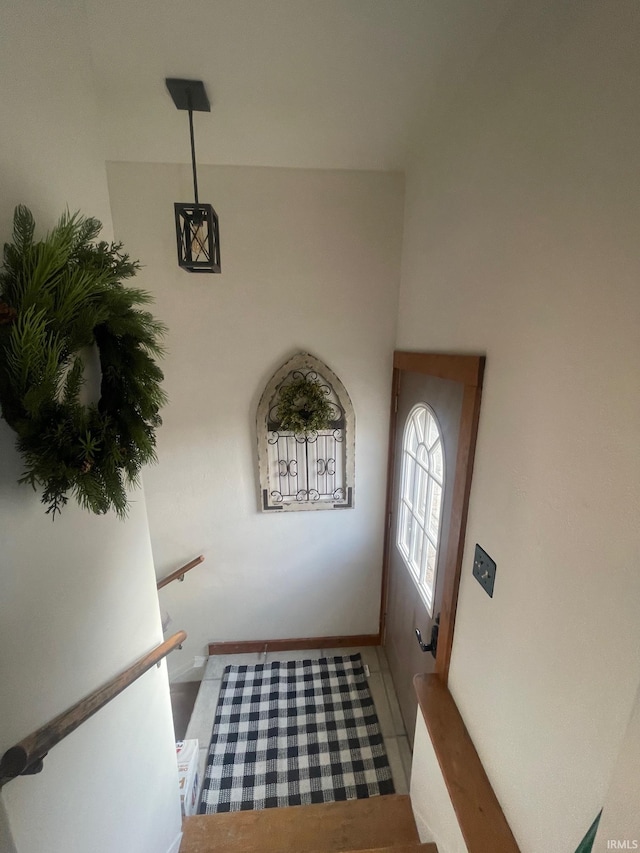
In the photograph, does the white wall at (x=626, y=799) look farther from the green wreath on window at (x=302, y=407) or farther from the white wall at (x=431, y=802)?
the green wreath on window at (x=302, y=407)

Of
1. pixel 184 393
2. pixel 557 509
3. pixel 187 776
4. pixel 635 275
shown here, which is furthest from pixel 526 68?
pixel 187 776

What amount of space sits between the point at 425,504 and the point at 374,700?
1406 mm

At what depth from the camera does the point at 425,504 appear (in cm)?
174

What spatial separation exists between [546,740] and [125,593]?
114 cm

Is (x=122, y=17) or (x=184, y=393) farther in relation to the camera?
(x=184, y=393)

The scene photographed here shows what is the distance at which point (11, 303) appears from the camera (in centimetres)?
64

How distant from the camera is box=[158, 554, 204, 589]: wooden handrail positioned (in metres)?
2.22

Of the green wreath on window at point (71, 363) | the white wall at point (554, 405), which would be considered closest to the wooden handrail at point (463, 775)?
the white wall at point (554, 405)

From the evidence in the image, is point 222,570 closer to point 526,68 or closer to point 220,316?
point 220,316

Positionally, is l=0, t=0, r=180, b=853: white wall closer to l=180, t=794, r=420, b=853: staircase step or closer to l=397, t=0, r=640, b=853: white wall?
l=180, t=794, r=420, b=853: staircase step

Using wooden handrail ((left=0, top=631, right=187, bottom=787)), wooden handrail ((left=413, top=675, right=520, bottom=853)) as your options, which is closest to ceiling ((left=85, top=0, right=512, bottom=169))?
wooden handrail ((left=0, top=631, right=187, bottom=787))

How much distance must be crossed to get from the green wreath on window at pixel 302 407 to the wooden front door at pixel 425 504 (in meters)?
0.45

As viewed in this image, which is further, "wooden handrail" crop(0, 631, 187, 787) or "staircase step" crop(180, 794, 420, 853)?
"staircase step" crop(180, 794, 420, 853)

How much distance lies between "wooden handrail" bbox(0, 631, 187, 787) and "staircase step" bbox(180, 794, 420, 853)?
3.38 ft
